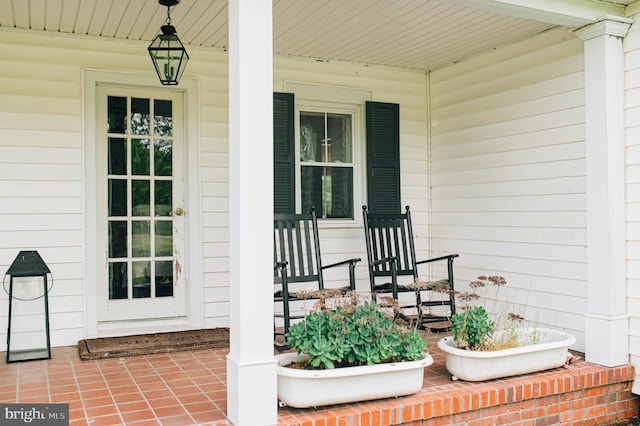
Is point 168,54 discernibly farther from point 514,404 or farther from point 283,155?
point 514,404

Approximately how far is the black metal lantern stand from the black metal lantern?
151cm

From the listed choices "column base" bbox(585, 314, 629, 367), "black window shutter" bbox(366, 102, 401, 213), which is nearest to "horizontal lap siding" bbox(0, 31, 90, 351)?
"black window shutter" bbox(366, 102, 401, 213)

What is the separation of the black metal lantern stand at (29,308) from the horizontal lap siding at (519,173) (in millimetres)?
3242

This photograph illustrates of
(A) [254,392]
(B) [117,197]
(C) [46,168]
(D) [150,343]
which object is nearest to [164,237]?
(B) [117,197]

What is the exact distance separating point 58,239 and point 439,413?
2.88 m

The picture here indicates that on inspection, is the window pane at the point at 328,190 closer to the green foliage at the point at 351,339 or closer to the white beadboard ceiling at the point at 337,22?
the white beadboard ceiling at the point at 337,22

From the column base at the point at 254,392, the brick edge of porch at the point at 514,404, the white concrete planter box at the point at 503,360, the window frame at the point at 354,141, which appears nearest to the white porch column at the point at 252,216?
the column base at the point at 254,392

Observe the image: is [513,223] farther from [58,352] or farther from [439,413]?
[58,352]

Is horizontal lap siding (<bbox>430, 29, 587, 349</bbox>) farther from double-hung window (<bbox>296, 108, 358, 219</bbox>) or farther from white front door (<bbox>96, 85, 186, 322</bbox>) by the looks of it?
white front door (<bbox>96, 85, 186, 322</bbox>)

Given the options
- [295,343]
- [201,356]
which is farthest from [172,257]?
[295,343]

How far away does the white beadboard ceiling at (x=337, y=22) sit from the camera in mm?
3705

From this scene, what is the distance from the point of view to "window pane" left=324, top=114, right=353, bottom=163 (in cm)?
521

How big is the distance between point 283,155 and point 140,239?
129cm

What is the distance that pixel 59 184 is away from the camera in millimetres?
4250
